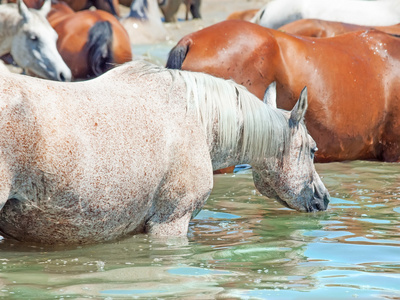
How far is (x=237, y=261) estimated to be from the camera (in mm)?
3705

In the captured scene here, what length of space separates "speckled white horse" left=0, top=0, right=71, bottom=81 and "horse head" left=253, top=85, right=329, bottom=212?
500 cm

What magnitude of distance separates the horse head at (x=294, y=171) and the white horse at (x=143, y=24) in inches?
381

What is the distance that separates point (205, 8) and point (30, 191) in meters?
17.9

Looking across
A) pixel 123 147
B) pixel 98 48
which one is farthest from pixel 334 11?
pixel 123 147

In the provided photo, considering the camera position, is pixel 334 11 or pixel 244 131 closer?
pixel 244 131

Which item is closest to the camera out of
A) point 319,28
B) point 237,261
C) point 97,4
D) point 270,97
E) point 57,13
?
point 237,261

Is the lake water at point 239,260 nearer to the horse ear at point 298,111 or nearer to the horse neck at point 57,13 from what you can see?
the horse ear at point 298,111

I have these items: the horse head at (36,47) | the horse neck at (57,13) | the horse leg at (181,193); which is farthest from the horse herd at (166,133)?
the horse neck at (57,13)

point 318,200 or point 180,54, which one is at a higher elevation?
point 180,54

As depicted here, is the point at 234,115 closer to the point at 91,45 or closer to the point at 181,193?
the point at 181,193

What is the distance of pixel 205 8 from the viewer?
2088 cm

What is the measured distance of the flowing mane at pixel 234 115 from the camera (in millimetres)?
4172

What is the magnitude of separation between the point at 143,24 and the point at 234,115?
10.5 m

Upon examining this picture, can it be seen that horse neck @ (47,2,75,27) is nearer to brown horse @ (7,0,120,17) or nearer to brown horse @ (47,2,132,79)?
brown horse @ (47,2,132,79)
